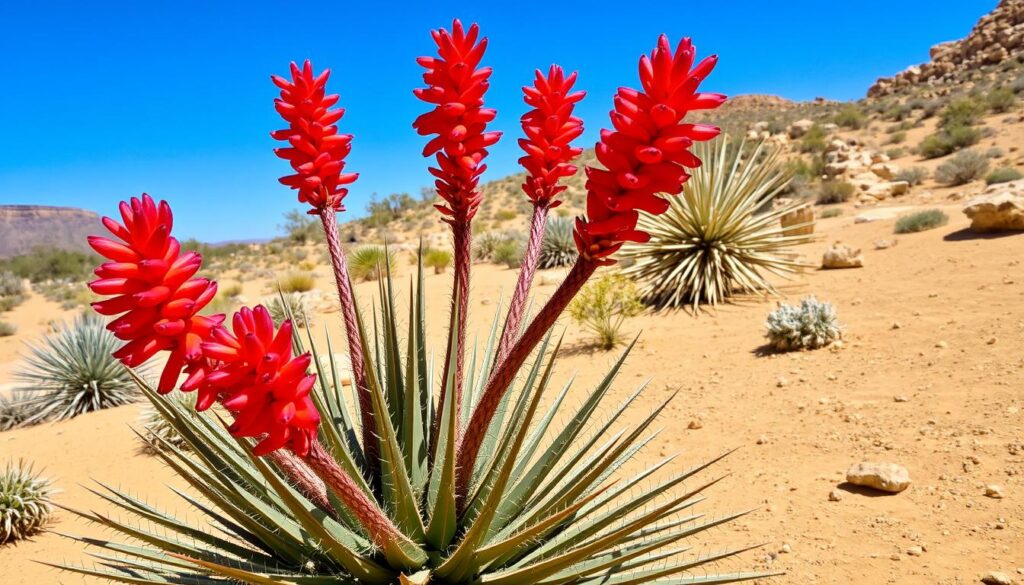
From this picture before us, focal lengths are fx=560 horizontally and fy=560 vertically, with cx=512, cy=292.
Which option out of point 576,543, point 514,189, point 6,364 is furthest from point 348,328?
point 514,189

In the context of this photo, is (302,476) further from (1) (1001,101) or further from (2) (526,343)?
(1) (1001,101)

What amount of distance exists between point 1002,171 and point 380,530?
18.8 m

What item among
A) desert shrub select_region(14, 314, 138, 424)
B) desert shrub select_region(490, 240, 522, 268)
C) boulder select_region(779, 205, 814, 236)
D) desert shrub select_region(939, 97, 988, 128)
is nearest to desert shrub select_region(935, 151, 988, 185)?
boulder select_region(779, 205, 814, 236)

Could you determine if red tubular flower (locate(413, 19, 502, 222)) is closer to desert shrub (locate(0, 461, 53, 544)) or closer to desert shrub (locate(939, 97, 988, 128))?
desert shrub (locate(0, 461, 53, 544))

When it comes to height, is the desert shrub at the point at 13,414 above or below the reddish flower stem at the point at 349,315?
A: below

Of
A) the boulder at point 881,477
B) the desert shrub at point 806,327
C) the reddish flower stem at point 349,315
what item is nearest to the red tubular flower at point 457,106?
the reddish flower stem at point 349,315

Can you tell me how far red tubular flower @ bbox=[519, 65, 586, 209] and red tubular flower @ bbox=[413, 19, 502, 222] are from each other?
0.36 feet

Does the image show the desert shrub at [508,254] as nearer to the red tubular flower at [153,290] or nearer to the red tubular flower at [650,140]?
the red tubular flower at [650,140]

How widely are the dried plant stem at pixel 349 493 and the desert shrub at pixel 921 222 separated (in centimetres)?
1224

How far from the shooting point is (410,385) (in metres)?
1.78

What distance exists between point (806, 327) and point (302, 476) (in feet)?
19.4

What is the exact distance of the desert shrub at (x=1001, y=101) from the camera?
24672mm

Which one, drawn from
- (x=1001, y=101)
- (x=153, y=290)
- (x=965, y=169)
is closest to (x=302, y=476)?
(x=153, y=290)

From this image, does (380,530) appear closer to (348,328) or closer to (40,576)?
(348,328)
